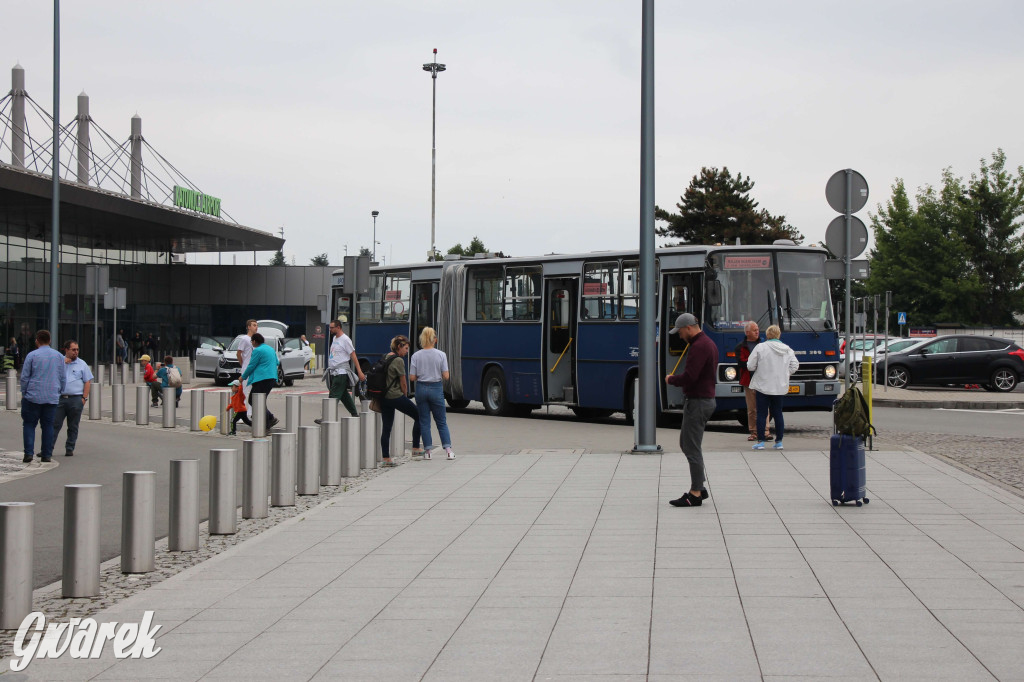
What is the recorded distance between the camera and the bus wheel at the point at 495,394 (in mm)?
24672


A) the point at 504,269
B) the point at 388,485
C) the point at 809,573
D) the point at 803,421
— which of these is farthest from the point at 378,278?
the point at 809,573

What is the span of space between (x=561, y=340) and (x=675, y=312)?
3.15m

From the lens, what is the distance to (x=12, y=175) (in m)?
39.9

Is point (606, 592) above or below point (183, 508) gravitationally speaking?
below

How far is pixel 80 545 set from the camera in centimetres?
734

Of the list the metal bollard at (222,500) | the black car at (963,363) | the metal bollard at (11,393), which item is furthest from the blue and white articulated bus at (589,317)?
the black car at (963,363)

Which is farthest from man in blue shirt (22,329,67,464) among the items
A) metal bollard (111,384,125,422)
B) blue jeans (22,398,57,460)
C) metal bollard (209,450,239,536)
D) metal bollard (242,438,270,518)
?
metal bollard (111,384,125,422)

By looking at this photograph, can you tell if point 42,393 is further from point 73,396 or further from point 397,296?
point 397,296

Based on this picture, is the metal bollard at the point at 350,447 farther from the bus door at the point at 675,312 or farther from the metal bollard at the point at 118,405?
the metal bollard at the point at 118,405

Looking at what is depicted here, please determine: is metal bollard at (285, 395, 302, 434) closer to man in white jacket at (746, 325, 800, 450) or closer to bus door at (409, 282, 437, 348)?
man in white jacket at (746, 325, 800, 450)

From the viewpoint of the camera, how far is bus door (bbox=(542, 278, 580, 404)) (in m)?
22.9

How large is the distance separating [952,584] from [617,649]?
2.50 metres

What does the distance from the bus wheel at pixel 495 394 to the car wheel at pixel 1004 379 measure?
15.1 meters

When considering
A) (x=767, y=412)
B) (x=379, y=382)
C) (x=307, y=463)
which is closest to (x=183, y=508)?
(x=307, y=463)
